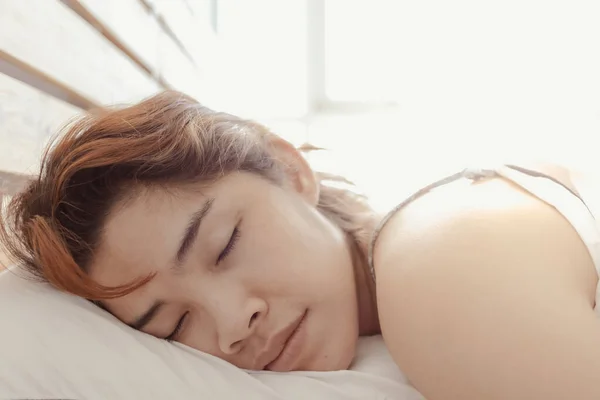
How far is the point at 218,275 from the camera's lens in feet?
2.58

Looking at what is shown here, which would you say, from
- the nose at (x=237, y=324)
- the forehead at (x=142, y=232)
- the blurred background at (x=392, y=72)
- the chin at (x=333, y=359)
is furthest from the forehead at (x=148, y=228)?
the blurred background at (x=392, y=72)

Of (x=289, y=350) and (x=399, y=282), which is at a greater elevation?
(x=399, y=282)

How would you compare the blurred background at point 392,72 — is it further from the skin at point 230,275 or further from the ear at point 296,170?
the skin at point 230,275

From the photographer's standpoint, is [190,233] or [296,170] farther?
[296,170]

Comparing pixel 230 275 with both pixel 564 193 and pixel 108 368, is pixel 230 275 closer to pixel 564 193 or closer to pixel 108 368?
pixel 108 368

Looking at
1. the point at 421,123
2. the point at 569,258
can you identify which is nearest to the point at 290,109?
the point at 421,123

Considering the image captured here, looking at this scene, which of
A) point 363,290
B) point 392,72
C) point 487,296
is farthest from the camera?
point 392,72

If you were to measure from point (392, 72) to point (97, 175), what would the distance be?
1.90 metres

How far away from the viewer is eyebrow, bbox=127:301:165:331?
30.6 inches

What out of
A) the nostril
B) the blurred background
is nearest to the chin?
the nostril

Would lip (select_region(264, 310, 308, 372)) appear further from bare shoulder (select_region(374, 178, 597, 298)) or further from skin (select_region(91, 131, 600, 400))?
bare shoulder (select_region(374, 178, 597, 298))

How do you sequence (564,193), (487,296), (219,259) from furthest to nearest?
(219,259), (564,193), (487,296)

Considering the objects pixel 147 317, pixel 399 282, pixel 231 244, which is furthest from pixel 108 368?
pixel 399 282

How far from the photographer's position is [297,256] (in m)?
0.83
